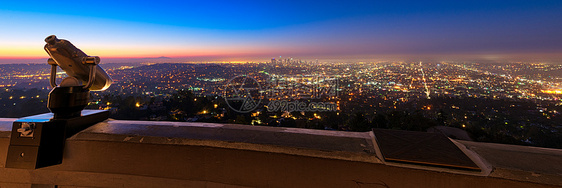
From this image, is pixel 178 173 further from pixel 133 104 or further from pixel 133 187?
pixel 133 104

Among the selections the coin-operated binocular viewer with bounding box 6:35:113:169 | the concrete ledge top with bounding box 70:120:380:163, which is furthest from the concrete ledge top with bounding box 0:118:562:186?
the coin-operated binocular viewer with bounding box 6:35:113:169

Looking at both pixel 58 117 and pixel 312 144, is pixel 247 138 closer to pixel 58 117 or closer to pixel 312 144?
pixel 312 144

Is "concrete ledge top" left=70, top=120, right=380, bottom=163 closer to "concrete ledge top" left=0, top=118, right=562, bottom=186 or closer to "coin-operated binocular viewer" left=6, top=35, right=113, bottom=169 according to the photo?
"concrete ledge top" left=0, top=118, right=562, bottom=186

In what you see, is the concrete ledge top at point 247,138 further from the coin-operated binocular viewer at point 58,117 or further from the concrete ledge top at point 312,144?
the coin-operated binocular viewer at point 58,117

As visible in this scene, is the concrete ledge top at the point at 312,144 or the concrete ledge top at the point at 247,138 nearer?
the concrete ledge top at the point at 312,144

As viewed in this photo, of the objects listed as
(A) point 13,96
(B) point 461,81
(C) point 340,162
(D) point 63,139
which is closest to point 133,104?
(A) point 13,96

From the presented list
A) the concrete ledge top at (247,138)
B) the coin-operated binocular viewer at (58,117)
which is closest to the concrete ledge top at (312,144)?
the concrete ledge top at (247,138)

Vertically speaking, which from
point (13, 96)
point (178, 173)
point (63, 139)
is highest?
point (63, 139)

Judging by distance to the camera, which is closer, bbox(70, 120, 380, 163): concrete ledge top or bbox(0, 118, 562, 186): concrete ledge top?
bbox(0, 118, 562, 186): concrete ledge top

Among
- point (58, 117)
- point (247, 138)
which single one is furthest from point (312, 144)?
Result: point (58, 117)
